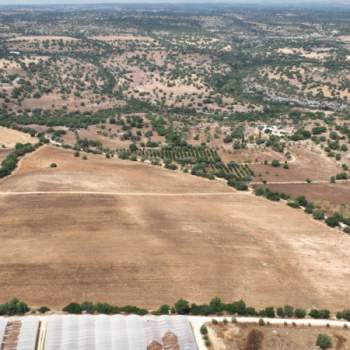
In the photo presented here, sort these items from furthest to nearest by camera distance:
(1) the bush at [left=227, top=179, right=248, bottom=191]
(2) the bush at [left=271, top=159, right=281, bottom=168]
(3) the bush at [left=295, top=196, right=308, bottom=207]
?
(2) the bush at [left=271, top=159, right=281, bottom=168] < (1) the bush at [left=227, top=179, right=248, bottom=191] < (3) the bush at [left=295, top=196, right=308, bottom=207]

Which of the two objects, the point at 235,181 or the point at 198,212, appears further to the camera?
the point at 235,181

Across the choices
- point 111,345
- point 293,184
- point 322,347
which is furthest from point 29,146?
point 322,347

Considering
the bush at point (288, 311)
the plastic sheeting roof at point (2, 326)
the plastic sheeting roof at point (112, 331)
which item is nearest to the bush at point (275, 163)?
the bush at point (288, 311)

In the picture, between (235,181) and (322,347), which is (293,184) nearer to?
(235,181)

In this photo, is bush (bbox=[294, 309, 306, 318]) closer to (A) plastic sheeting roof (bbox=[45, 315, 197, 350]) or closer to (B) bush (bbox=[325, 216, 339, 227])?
(A) plastic sheeting roof (bbox=[45, 315, 197, 350])

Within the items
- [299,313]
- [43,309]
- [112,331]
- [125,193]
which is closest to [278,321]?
[299,313]

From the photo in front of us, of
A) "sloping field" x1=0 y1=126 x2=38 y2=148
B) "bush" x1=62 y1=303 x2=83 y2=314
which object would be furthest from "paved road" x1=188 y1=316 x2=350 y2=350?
"sloping field" x1=0 y1=126 x2=38 y2=148
